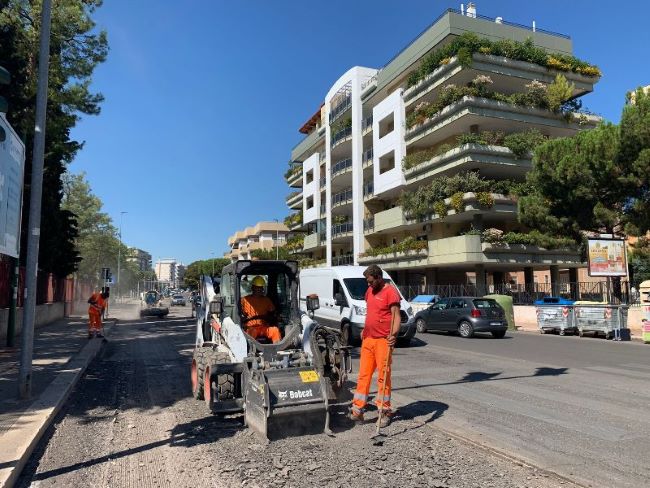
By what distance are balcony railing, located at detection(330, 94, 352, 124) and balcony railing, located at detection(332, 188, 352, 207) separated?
23.4 feet

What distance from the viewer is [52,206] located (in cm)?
2242

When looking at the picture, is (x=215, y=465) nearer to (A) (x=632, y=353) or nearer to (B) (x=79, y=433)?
(B) (x=79, y=433)

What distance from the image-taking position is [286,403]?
5.76 metres

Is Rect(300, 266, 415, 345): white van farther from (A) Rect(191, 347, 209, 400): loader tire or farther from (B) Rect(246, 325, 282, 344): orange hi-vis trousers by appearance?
(B) Rect(246, 325, 282, 344): orange hi-vis trousers

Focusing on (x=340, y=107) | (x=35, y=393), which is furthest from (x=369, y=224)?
(x=35, y=393)

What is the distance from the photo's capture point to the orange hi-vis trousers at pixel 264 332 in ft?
23.9

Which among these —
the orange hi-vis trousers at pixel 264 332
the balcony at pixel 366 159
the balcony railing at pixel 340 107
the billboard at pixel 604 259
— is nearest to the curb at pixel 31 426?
the orange hi-vis trousers at pixel 264 332

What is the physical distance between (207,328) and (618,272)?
62.4 feet

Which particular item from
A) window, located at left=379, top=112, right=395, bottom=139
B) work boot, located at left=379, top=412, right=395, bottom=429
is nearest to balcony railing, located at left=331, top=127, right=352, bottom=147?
window, located at left=379, top=112, right=395, bottom=139

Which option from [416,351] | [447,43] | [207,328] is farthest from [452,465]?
[447,43]

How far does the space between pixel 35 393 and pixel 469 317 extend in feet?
48.5

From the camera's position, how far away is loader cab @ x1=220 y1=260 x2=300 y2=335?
743 cm

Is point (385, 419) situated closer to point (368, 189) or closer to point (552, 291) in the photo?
point (552, 291)

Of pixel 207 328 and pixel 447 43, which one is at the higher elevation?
pixel 447 43
